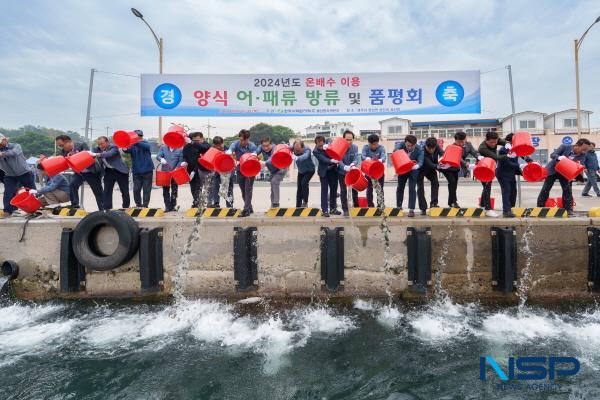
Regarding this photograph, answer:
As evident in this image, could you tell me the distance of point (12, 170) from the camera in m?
6.78

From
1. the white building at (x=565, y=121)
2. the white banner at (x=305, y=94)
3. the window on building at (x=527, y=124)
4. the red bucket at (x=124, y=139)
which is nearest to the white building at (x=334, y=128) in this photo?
the white banner at (x=305, y=94)

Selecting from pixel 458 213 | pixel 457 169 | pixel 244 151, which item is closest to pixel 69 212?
pixel 244 151

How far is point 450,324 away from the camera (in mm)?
4660

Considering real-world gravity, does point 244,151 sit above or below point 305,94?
below

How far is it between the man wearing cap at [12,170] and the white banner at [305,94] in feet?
8.05

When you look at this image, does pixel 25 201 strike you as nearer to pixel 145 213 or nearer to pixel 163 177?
pixel 145 213

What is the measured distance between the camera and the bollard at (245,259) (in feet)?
17.4

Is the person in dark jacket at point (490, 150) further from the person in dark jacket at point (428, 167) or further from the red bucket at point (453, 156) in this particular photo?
the person in dark jacket at point (428, 167)

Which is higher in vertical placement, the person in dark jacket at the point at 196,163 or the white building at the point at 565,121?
the white building at the point at 565,121

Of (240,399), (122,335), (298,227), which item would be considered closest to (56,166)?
(122,335)

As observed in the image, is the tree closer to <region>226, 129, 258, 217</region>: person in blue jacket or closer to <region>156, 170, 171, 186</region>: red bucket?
A: <region>156, 170, 171, 186</region>: red bucket

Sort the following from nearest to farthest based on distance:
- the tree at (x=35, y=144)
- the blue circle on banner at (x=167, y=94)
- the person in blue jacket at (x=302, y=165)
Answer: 1. the person in blue jacket at (x=302, y=165)
2. the blue circle on banner at (x=167, y=94)
3. the tree at (x=35, y=144)

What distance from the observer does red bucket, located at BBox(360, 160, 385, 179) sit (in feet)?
19.5

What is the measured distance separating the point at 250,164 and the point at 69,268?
10.1ft
